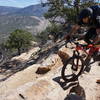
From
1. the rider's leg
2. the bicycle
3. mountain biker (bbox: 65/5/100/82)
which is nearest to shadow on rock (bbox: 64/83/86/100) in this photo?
the bicycle

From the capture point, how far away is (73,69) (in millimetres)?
10172

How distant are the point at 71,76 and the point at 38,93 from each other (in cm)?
166

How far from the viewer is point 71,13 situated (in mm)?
36812

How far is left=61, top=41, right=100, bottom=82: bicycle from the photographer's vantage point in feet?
31.4

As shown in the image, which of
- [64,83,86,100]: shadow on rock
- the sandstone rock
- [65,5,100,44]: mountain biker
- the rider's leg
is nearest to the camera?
[64,83,86,100]: shadow on rock

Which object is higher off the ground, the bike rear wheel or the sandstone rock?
the bike rear wheel

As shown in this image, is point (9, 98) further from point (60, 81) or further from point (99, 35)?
point (99, 35)

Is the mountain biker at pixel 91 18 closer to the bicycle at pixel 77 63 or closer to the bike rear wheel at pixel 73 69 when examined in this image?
the bicycle at pixel 77 63

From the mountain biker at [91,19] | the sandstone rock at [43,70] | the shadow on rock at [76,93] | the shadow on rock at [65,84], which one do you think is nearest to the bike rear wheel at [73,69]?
the shadow on rock at [65,84]

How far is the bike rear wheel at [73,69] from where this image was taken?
9.88 metres

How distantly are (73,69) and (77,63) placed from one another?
38 centimetres

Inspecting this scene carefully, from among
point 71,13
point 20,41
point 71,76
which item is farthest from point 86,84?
point 20,41

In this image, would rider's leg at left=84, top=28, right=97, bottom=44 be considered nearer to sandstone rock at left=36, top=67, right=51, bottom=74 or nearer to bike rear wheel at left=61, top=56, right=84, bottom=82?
bike rear wheel at left=61, top=56, right=84, bottom=82

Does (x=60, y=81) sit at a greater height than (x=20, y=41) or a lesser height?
greater
